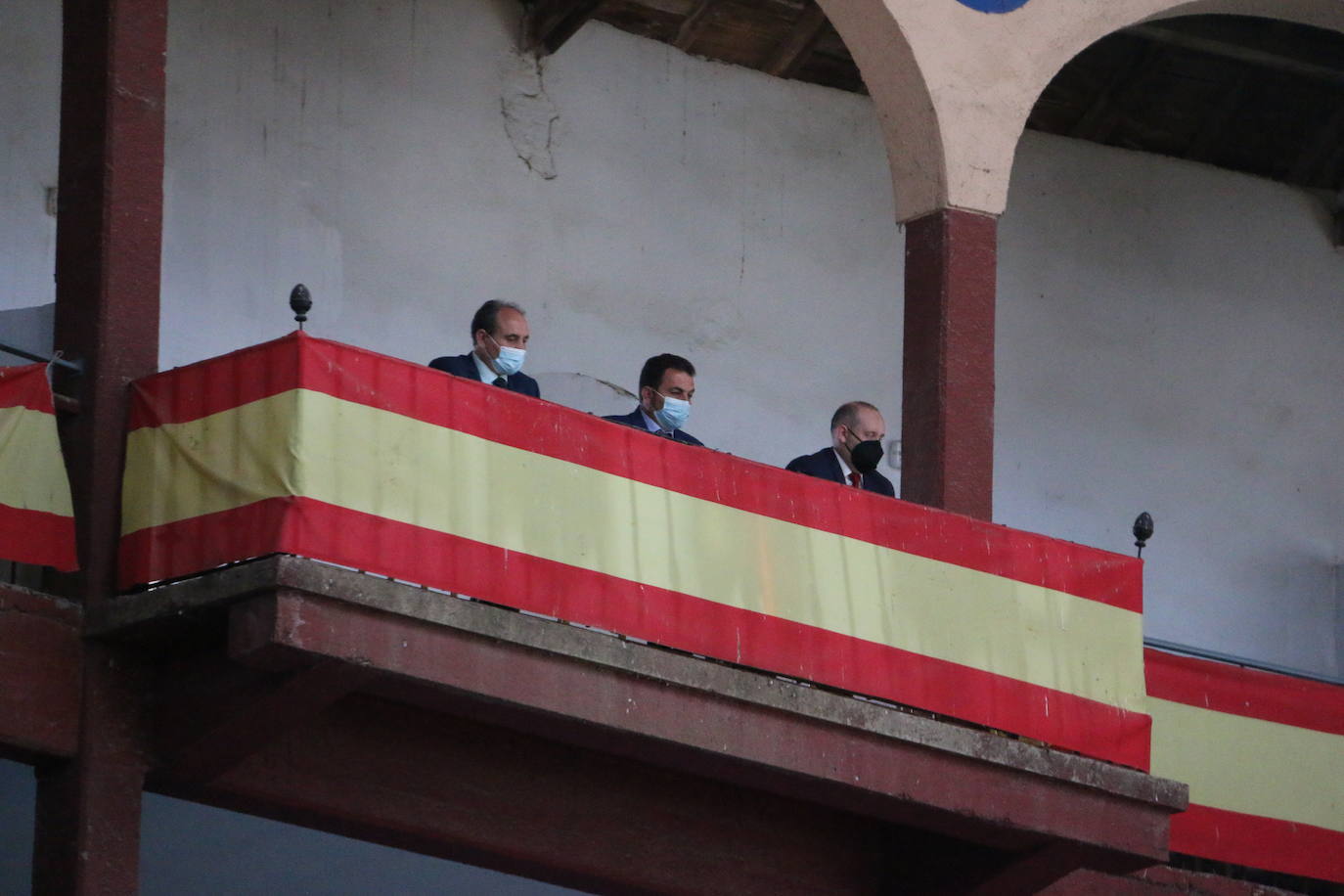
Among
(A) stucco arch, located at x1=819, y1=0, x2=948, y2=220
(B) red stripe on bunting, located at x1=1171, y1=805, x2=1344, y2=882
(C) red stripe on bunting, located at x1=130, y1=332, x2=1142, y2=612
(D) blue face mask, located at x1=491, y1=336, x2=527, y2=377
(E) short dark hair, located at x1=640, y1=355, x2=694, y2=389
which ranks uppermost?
(A) stucco arch, located at x1=819, y1=0, x2=948, y2=220

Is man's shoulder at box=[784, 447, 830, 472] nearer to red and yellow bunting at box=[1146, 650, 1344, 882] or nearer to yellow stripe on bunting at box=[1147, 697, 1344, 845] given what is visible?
red and yellow bunting at box=[1146, 650, 1344, 882]

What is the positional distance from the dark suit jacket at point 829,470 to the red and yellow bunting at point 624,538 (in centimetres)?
61

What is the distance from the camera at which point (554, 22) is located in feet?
44.2

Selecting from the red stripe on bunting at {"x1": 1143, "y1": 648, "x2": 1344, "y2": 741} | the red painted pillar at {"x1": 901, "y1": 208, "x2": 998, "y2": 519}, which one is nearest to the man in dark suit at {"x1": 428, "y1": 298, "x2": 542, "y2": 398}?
the red painted pillar at {"x1": 901, "y1": 208, "x2": 998, "y2": 519}

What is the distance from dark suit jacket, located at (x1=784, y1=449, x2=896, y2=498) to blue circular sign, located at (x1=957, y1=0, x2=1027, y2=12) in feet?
6.60

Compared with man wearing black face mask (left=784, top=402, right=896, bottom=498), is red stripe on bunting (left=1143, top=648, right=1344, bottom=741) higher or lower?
lower

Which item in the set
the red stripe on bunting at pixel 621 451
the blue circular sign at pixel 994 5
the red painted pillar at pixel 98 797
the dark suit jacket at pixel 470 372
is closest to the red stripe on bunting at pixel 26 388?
the red stripe on bunting at pixel 621 451

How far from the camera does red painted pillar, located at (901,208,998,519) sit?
36.1ft

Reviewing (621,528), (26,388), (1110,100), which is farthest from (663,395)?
(1110,100)

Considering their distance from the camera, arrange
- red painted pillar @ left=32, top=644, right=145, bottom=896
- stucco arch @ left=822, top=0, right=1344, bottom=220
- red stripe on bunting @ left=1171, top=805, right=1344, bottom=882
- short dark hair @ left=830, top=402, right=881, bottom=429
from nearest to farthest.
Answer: red painted pillar @ left=32, top=644, right=145, bottom=896, short dark hair @ left=830, top=402, right=881, bottom=429, stucco arch @ left=822, top=0, right=1344, bottom=220, red stripe on bunting @ left=1171, top=805, right=1344, bottom=882

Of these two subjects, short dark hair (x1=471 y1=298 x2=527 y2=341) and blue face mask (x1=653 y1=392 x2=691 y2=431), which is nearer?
short dark hair (x1=471 y1=298 x2=527 y2=341)

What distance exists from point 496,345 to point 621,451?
2.53 feet

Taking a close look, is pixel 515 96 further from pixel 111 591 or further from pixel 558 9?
pixel 111 591

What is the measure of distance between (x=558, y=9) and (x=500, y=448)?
4.77m
